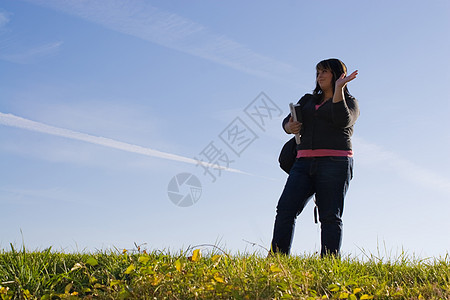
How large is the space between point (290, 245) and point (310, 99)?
1.72 meters

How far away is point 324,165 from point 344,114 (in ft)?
1.94

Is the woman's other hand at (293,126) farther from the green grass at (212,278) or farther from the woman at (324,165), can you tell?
the green grass at (212,278)

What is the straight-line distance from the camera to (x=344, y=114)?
17.4 ft

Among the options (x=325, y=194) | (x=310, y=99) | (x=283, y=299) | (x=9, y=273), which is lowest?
(x=9, y=273)

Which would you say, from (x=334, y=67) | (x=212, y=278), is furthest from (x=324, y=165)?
(x=212, y=278)

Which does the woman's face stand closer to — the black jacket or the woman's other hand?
the black jacket

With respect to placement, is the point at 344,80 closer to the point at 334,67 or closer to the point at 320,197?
the point at 334,67

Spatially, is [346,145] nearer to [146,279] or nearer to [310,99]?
[310,99]

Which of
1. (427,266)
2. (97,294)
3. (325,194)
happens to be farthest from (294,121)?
(97,294)

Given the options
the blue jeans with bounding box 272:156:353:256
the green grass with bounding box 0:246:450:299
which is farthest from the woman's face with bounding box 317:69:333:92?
the green grass with bounding box 0:246:450:299

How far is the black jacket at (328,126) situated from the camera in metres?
5.38

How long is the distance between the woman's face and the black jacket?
208 mm

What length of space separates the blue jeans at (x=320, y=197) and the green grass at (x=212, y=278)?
55 centimetres

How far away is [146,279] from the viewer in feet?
12.0
